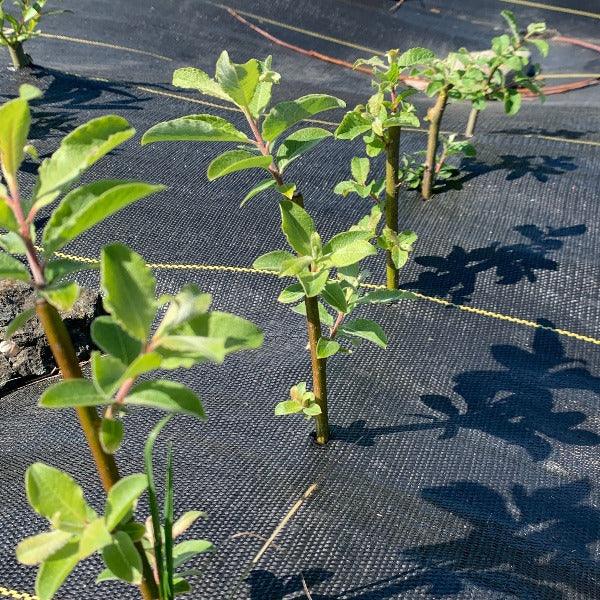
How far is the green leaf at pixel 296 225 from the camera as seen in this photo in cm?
101

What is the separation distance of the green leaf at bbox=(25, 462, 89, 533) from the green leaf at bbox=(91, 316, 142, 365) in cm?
13

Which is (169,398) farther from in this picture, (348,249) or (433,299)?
(433,299)

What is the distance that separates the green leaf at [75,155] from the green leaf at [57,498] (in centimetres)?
26

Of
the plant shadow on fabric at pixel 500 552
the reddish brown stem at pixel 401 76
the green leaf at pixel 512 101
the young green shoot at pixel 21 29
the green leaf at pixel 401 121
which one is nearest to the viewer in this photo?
the plant shadow on fabric at pixel 500 552

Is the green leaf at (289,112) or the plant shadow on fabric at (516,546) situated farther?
the plant shadow on fabric at (516,546)

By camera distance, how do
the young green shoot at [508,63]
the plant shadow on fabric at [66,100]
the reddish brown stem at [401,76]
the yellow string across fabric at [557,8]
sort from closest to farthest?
the young green shoot at [508,63], the plant shadow on fabric at [66,100], the reddish brown stem at [401,76], the yellow string across fabric at [557,8]

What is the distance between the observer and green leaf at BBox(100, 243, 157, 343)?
22.4 inches

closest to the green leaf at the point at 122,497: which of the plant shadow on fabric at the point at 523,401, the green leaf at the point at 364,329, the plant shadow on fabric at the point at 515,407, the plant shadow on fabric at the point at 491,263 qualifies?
the green leaf at the point at 364,329

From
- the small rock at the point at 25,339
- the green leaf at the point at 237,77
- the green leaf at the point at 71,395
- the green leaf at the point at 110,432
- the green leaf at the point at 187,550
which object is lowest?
the small rock at the point at 25,339

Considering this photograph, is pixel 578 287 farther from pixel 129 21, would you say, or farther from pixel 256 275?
pixel 129 21

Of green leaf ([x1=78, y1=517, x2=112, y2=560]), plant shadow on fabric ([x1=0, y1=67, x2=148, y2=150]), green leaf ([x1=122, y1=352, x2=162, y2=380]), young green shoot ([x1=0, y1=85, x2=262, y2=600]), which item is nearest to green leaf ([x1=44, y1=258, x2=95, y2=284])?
young green shoot ([x1=0, y1=85, x2=262, y2=600])

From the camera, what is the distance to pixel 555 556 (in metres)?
1.18

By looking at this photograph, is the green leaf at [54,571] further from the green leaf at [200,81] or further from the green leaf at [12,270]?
the green leaf at [200,81]

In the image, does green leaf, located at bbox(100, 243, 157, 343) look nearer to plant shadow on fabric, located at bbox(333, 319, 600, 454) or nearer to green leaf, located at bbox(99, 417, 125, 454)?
green leaf, located at bbox(99, 417, 125, 454)
